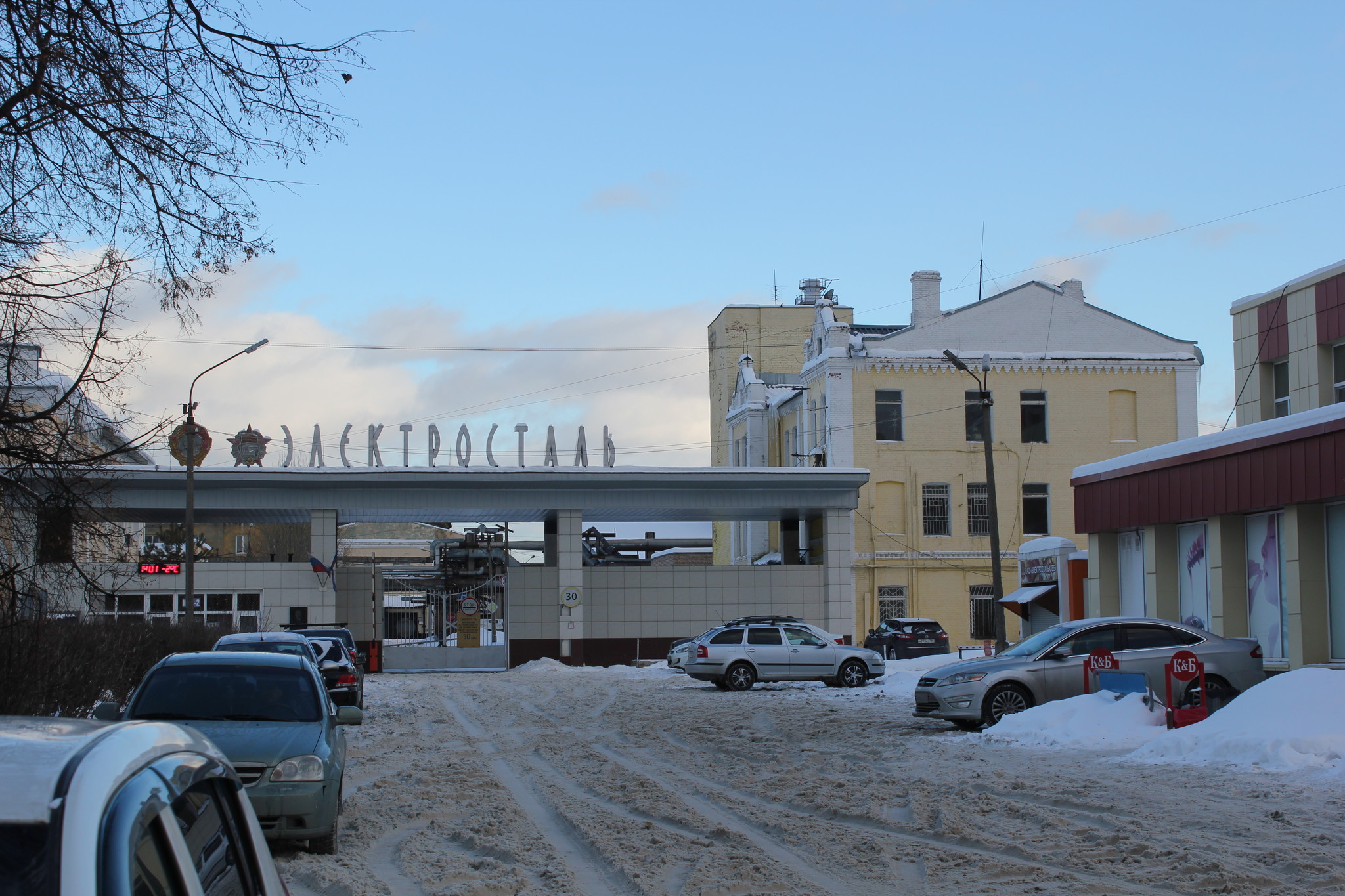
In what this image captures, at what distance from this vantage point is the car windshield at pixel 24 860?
2252mm

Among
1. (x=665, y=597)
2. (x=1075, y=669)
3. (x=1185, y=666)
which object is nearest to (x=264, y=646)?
(x=1075, y=669)

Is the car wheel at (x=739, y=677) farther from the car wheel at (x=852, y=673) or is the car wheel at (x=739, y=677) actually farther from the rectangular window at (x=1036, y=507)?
the rectangular window at (x=1036, y=507)

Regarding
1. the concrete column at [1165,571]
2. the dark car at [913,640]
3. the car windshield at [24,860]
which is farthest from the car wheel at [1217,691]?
the dark car at [913,640]

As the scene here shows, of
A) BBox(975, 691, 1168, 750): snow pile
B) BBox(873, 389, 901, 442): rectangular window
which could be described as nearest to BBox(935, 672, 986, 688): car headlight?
BBox(975, 691, 1168, 750): snow pile

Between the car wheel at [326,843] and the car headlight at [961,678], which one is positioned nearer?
the car wheel at [326,843]

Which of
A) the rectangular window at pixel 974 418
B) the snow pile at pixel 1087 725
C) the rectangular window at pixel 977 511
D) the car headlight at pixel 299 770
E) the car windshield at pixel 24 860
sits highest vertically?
the rectangular window at pixel 974 418

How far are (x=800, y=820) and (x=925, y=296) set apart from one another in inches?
1609

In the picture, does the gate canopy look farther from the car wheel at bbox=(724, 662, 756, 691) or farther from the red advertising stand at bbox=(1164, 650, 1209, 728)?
the red advertising stand at bbox=(1164, 650, 1209, 728)

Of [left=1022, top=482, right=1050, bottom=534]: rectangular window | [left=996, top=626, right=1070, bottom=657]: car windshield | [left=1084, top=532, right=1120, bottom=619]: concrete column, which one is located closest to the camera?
[left=996, top=626, right=1070, bottom=657]: car windshield

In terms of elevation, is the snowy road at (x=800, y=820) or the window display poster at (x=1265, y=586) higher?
the window display poster at (x=1265, y=586)

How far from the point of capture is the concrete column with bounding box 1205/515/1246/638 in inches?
870

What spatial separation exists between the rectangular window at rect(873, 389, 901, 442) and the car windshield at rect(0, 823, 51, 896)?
46322 millimetres

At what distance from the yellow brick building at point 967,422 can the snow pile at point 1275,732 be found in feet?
98.6

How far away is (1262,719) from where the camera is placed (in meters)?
14.5
